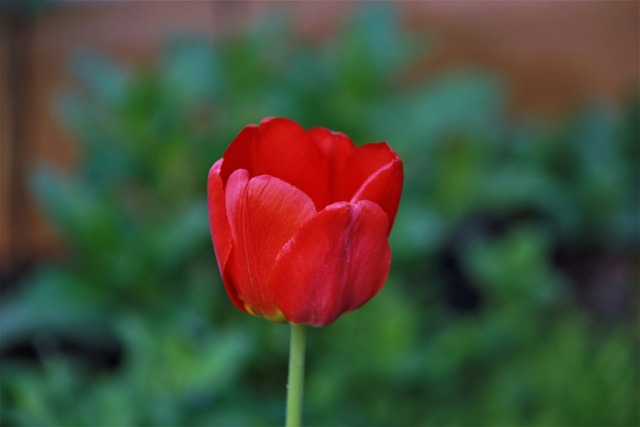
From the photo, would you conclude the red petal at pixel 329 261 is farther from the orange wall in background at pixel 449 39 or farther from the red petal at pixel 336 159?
the orange wall in background at pixel 449 39

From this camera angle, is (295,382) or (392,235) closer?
(295,382)

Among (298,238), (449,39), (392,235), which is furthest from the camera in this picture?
(449,39)

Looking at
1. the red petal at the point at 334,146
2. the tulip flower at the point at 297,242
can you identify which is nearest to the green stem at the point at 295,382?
the tulip flower at the point at 297,242

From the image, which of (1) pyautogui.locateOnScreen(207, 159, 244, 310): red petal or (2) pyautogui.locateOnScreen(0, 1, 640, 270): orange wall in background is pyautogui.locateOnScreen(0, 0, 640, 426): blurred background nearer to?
(2) pyautogui.locateOnScreen(0, 1, 640, 270): orange wall in background

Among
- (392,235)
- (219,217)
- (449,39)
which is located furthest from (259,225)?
(449,39)

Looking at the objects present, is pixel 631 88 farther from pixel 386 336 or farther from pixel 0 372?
pixel 0 372

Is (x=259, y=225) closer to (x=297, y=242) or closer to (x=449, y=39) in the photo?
(x=297, y=242)
